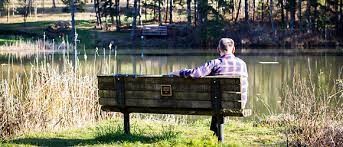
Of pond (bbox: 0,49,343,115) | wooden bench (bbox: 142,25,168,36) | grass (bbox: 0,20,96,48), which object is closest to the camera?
pond (bbox: 0,49,343,115)

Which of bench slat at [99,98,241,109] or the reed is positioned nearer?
bench slat at [99,98,241,109]

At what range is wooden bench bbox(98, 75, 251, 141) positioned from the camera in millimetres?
8055

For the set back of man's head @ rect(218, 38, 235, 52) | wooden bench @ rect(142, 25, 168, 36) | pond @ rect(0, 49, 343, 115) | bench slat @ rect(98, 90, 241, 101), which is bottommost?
pond @ rect(0, 49, 343, 115)

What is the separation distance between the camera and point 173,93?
8477 millimetres

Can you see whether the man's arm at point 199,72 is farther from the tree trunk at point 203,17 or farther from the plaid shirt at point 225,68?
the tree trunk at point 203,17

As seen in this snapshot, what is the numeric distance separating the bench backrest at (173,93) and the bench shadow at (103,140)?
497 millimetres

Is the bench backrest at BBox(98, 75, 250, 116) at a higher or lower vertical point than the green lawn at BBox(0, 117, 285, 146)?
higher

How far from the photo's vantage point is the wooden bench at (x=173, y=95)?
26.4 ft

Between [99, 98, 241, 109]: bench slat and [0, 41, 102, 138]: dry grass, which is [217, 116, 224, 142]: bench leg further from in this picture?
[0, 41, 102, 138]: dry grass

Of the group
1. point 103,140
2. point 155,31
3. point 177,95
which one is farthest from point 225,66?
point 155,31

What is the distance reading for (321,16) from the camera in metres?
56.6

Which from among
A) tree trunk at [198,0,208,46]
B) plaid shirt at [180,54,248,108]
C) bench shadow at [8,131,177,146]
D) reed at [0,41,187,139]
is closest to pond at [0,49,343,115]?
reed at [0,41,187,139]

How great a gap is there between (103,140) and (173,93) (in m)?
1.42

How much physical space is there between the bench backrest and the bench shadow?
1.63 ft
